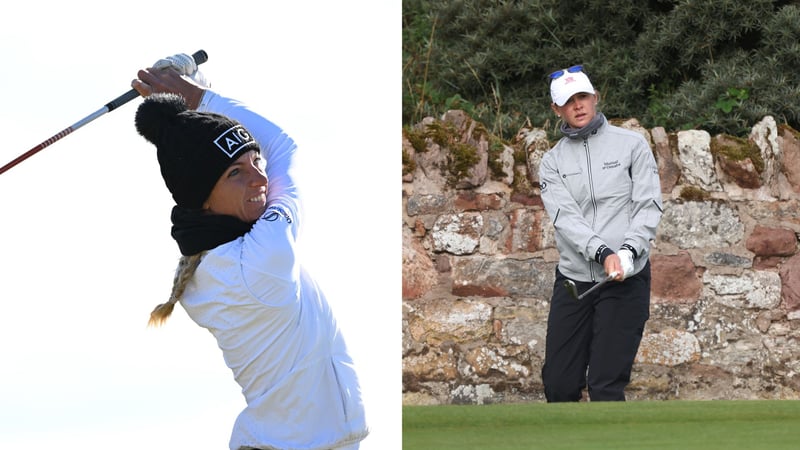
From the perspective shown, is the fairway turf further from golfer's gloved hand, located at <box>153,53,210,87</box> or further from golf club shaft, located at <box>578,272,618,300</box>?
golfer's gloved hand, located at <box>153,53,210,87</box>

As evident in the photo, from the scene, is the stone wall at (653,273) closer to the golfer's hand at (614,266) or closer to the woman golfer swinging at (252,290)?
the golfer's hand at (614,266)

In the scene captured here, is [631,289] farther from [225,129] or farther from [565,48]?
[565,48]

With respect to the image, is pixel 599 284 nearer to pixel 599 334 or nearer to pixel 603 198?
pixel 599 334

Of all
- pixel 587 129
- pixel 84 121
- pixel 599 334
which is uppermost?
pixel 587 129

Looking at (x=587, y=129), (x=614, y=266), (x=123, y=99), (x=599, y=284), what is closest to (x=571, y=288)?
(x=599, y=284)

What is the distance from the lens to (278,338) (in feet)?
6.47

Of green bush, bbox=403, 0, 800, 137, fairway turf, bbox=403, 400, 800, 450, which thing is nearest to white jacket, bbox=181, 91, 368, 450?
fairway turf, bbox=403, 400, 800, 450

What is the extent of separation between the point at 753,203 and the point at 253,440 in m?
3.94

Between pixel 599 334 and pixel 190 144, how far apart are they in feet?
8.14

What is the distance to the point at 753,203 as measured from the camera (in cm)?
538

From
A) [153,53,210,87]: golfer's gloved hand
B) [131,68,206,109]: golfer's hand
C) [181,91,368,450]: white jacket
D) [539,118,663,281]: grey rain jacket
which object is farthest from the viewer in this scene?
[539,118,663,281]: grey rain jacket

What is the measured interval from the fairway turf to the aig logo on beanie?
121cm

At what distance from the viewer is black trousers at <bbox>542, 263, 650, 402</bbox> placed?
4.09 m

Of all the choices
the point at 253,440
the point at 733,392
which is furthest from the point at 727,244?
the point at 253,440
